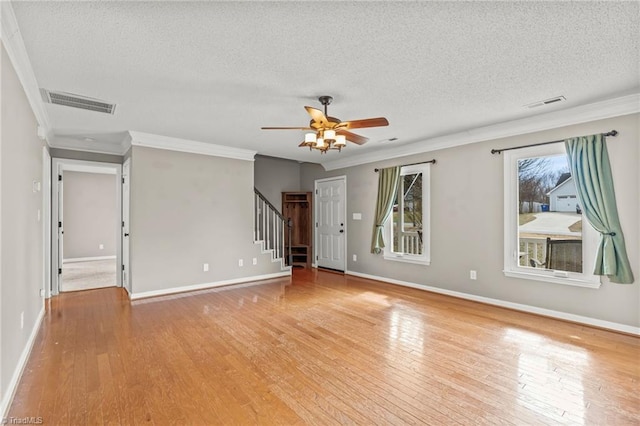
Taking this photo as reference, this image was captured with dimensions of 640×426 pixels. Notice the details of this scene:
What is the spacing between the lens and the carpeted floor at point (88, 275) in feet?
18.2

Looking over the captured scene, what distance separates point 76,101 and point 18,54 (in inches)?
45.7

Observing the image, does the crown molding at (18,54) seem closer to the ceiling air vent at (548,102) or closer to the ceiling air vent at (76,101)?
the ceiling air vent at (76,101)

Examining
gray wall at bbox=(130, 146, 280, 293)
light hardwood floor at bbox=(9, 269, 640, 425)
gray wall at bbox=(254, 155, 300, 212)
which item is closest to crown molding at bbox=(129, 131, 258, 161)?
gray wall at bbox=(130, 146, 280, 293)

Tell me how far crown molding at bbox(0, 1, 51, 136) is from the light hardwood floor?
2.39 metres

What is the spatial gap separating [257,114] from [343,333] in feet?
9.00

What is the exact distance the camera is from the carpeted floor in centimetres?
555

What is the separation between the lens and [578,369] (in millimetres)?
2584

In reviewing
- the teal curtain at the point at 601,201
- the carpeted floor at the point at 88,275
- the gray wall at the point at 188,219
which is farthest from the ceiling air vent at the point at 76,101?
the teal curtain at the point at 601,201

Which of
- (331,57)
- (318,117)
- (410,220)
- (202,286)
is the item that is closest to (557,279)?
(410,220)

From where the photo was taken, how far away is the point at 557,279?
12.5 ft

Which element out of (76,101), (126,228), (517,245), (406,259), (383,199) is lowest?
(406,259)

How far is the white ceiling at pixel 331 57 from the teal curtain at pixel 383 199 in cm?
180

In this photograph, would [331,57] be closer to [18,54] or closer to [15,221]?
[18,54]

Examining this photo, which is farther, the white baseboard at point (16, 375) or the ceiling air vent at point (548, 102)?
the ceiling air vent at point (548, 102)
